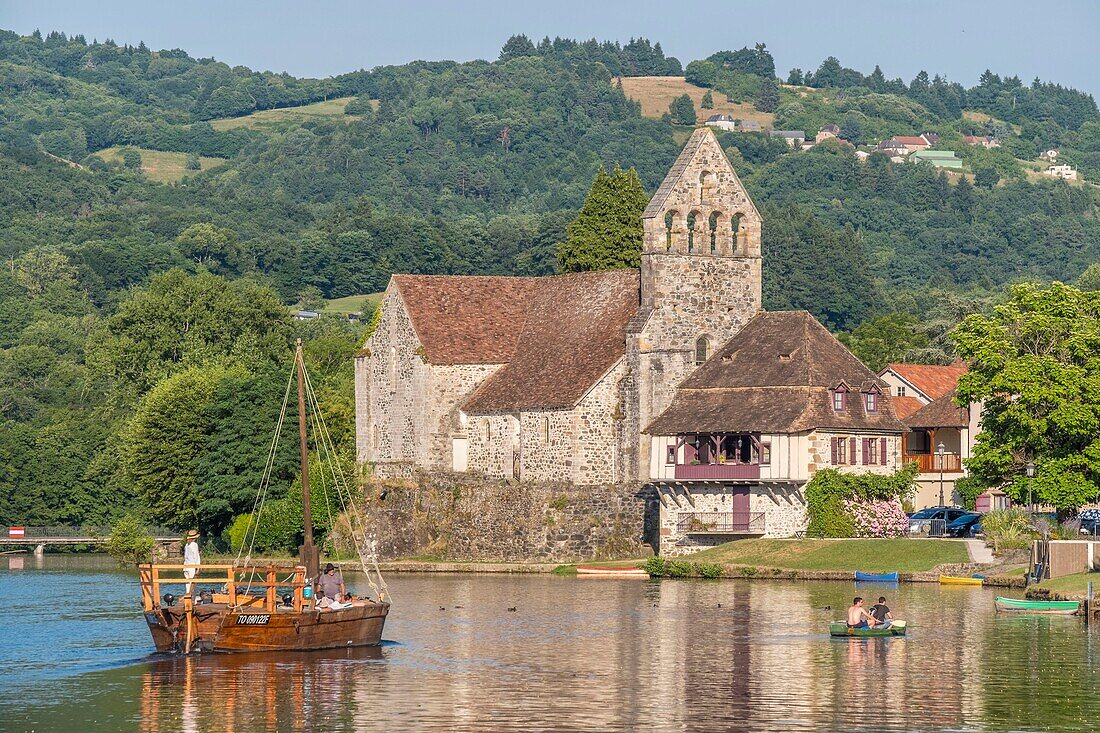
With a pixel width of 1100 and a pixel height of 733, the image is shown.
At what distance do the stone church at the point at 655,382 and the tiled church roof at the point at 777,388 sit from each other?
0.08 m

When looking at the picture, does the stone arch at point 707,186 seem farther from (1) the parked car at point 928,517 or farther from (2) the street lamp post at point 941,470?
(2) the street lamp post at point 941,470

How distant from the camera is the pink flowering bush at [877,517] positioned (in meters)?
81.4

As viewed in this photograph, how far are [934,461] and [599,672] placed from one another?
56501 millimetres

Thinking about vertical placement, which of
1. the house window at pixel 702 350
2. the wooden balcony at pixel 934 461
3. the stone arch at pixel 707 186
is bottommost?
the wooden balcony at pixel 934 461

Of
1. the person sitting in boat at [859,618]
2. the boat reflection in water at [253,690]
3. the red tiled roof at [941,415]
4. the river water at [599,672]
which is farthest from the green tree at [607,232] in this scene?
the boat reflection in water at [253,690]

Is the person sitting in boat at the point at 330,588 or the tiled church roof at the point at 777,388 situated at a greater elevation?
the tiled church roof at the point at 777,388

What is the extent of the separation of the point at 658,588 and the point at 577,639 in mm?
17815

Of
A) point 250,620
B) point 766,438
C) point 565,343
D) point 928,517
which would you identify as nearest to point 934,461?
point 928,517

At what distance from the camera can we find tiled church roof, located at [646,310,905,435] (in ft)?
273

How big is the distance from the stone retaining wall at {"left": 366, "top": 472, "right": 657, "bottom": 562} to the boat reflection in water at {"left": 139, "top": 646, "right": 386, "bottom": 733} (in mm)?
32214

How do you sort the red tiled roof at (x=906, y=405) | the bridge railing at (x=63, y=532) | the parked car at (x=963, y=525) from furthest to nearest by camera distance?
the bridge railing at (x=63, y=532) → the red tiled roof at (x=906, y=405) → the parked car at (x=963, y=525)

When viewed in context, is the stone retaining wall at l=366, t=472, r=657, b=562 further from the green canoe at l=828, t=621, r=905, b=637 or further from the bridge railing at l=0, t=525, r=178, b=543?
the green canoe at l=828, t=621, r=905, b=637

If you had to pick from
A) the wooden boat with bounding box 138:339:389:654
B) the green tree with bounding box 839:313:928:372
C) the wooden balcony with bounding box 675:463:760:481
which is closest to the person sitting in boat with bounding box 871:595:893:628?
the wooden boat with bounding box 138:339:389:654

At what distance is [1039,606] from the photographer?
62.0 meters
